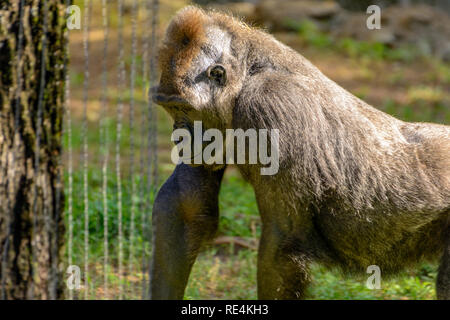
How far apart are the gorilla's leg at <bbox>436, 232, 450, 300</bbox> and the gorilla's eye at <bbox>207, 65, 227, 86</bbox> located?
64.5 inches

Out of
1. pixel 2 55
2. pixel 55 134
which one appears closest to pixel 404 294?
pixel 55 134

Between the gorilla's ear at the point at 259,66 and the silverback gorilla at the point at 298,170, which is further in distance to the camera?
the gorilla's ear at the point at 259,66

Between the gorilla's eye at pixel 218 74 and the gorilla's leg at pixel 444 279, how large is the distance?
164 centimetres

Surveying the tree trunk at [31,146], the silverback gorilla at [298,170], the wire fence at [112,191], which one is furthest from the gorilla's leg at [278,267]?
the tree trunk at [31,146]

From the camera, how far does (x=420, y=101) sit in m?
9.19

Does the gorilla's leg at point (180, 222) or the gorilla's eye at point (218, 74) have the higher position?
the gorilla's eye at point (218, 74)

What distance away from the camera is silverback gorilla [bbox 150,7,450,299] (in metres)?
3.71

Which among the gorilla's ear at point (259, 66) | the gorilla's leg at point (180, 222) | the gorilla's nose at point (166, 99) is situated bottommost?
the gorilla's leg at point (180, 222)

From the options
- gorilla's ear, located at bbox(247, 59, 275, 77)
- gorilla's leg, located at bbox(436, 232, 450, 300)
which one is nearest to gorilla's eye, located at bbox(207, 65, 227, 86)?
gorilla's ear, located at bbox(247, 59, 275, 77)

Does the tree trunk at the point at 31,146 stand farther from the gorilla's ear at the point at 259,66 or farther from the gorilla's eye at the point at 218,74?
the gorilla's ear at the point at 259,66

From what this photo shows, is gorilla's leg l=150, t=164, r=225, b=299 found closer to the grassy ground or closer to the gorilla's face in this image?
the grassy ground

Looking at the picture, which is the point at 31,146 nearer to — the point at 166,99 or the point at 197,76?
the point at 166,99

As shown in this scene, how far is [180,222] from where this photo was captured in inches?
163

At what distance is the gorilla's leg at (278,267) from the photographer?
375 centimetres
